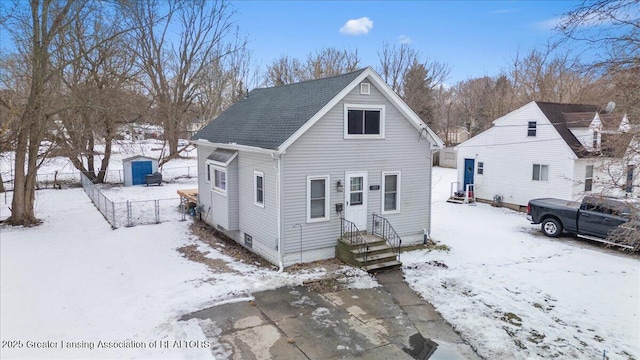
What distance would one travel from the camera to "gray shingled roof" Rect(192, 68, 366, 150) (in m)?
11.6

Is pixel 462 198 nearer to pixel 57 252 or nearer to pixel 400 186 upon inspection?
pixel 400 186

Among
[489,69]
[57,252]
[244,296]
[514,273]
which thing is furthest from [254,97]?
[489,69]

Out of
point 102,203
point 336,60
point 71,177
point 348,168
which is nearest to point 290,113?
point 348,168

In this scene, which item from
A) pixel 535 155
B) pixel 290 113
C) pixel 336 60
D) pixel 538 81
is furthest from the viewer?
pixel 336 60

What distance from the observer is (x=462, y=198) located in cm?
2181

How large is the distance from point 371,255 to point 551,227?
8.37m

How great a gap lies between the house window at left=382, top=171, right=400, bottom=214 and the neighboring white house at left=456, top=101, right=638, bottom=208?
371 inches

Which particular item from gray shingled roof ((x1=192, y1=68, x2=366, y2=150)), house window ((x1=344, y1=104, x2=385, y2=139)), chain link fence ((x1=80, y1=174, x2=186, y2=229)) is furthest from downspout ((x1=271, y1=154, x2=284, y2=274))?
chain link fence ((x1=80, y1=174, x2=186, y2=229))

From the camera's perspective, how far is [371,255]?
37.2ft

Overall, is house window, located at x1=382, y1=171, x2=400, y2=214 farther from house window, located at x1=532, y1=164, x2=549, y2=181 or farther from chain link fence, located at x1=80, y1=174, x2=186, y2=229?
house window, located at x1=532, y1=164, x2=549, y2=181

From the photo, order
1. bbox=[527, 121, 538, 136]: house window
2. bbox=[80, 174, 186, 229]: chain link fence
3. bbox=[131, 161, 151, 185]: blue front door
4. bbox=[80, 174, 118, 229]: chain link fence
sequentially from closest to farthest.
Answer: bbox=[80, 174, 118, 229]: chain link fence < bbox=[80, 174, 186, 229]: chain link fence < bbox=[527, 121, 538, 136]: house window < bbox=[131, 161, 151, 185]: blue front door

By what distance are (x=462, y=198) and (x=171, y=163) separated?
86.7 feet

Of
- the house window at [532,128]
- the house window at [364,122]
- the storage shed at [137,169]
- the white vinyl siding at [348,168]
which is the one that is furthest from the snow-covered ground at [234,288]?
the storage shed at [137,169]

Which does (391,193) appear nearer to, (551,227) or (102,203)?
(551,227)
